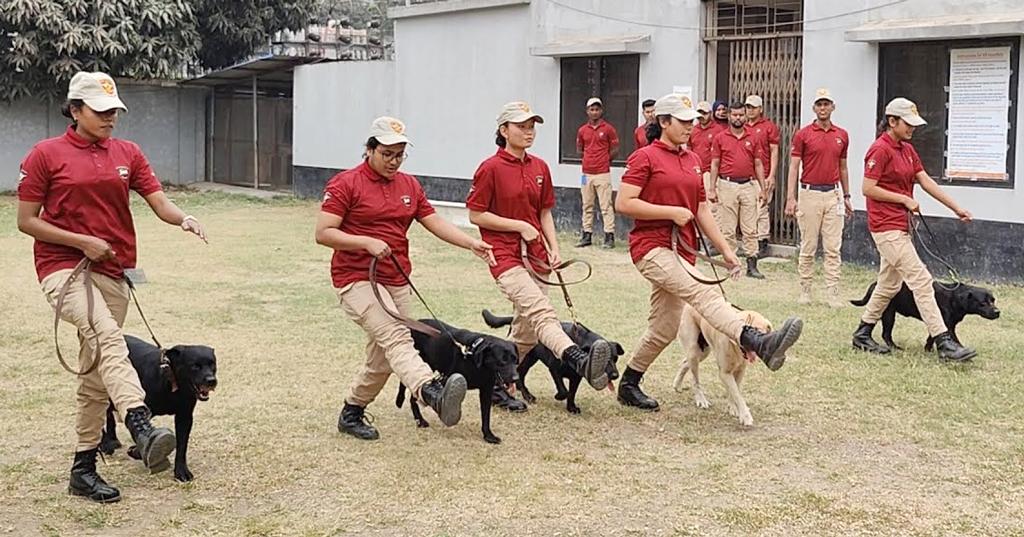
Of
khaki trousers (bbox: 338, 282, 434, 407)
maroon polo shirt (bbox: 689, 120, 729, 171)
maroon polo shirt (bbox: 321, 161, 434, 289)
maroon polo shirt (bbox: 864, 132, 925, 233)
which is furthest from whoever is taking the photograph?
maroon polo shirt (bbox: 689, 120, 729, 171)

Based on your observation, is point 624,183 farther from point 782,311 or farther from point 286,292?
point 286,292

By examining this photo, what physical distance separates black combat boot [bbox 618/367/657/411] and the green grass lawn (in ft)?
0.29

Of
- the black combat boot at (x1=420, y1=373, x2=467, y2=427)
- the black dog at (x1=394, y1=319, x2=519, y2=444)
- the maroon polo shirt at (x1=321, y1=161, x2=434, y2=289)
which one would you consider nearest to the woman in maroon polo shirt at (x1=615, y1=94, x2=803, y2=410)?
the black dog at (x1=394, y1=319, x2=519, y2=444)

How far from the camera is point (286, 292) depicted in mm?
11312

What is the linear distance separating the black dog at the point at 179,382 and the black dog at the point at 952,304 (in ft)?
16.7

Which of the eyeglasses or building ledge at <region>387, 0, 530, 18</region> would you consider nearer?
the eyeglasses

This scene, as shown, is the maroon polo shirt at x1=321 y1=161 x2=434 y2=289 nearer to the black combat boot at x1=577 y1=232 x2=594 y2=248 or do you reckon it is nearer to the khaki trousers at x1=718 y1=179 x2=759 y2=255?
the khaki trousers at x1=718 y1=179 x2=759 y2=255

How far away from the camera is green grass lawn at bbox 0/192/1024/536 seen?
487 centimetres

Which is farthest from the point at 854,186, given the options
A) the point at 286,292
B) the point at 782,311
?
the point at 286,292

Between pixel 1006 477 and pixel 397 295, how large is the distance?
3021 mm

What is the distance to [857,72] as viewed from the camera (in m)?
13.0

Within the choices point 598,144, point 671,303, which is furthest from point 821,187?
point 598,144

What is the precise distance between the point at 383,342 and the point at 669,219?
1.70 meters

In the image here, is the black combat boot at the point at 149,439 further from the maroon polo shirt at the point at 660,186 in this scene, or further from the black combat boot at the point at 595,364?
the maroon polo shirt at the point at 660,186
